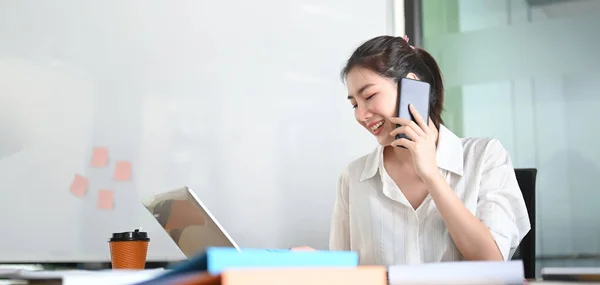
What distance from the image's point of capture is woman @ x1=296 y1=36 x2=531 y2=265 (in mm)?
1478

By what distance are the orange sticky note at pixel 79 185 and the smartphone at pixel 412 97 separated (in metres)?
1.45

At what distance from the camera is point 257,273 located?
49 cm

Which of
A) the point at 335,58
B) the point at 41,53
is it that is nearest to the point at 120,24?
the point at 41,53

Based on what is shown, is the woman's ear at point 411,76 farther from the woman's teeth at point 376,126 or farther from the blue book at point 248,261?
the blue book at point 248,261

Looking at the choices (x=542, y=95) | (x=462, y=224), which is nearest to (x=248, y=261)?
(x=462, y=224)

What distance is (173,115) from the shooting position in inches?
99.8

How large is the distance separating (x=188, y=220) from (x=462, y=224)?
54cm

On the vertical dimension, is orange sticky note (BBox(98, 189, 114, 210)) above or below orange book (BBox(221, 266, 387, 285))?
below

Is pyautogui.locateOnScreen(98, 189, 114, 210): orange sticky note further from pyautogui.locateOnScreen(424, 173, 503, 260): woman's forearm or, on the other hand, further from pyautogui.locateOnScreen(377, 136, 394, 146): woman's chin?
pyautogui.locateOnScreen(424, 173, 503, 260): woman's forearm

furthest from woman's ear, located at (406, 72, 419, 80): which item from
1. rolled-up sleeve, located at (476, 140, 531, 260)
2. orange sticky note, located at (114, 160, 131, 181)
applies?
orange sticky note, located at (114, 160, 131, 181)

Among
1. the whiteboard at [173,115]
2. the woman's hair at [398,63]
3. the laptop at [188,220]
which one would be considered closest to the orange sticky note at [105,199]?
the whiteboard at [173,115]

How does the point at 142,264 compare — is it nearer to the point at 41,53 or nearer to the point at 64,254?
the point at 64,254

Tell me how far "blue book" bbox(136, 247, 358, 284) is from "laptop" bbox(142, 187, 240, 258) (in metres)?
0.63

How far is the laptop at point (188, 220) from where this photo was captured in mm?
1257
